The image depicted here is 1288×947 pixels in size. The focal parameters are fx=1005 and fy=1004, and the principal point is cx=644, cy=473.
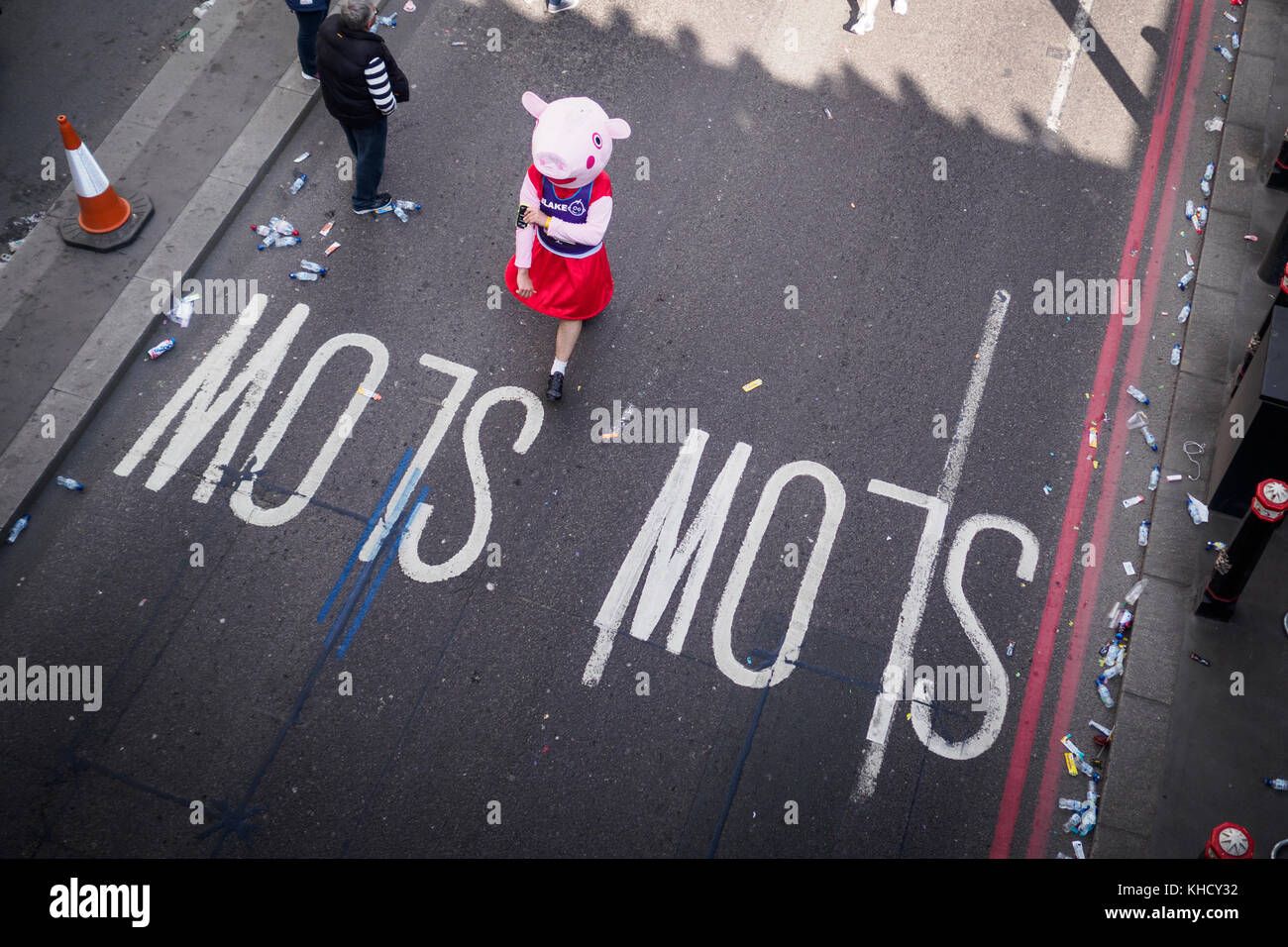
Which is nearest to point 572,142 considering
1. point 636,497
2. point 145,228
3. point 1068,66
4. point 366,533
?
point 636,497

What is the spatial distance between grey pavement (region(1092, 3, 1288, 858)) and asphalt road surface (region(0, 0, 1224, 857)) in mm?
343

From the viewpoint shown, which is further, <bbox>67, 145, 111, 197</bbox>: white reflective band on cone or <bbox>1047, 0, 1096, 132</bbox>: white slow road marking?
<bbox>1047, 0, 1096, 132</bbox>: white slow road marking

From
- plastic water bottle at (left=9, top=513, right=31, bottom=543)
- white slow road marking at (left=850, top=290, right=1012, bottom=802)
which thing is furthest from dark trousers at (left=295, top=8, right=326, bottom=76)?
white slow road marking at (left=850, top=290, right=1012, bottom=802)

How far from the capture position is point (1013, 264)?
27.7 feet

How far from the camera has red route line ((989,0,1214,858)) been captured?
6.30m

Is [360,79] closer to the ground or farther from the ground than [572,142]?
closer to the ground

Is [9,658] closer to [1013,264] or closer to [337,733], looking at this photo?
[337,733]

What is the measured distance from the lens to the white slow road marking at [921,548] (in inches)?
251

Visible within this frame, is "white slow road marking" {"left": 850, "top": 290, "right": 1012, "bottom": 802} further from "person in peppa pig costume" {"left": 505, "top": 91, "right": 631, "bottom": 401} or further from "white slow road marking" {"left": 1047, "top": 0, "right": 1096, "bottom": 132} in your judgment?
"person in peppa pig costume" {"left": 505, "top": 91, "right": 631, "bottom": 401}

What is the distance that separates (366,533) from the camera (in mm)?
6984

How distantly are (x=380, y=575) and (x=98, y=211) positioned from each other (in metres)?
3.98
